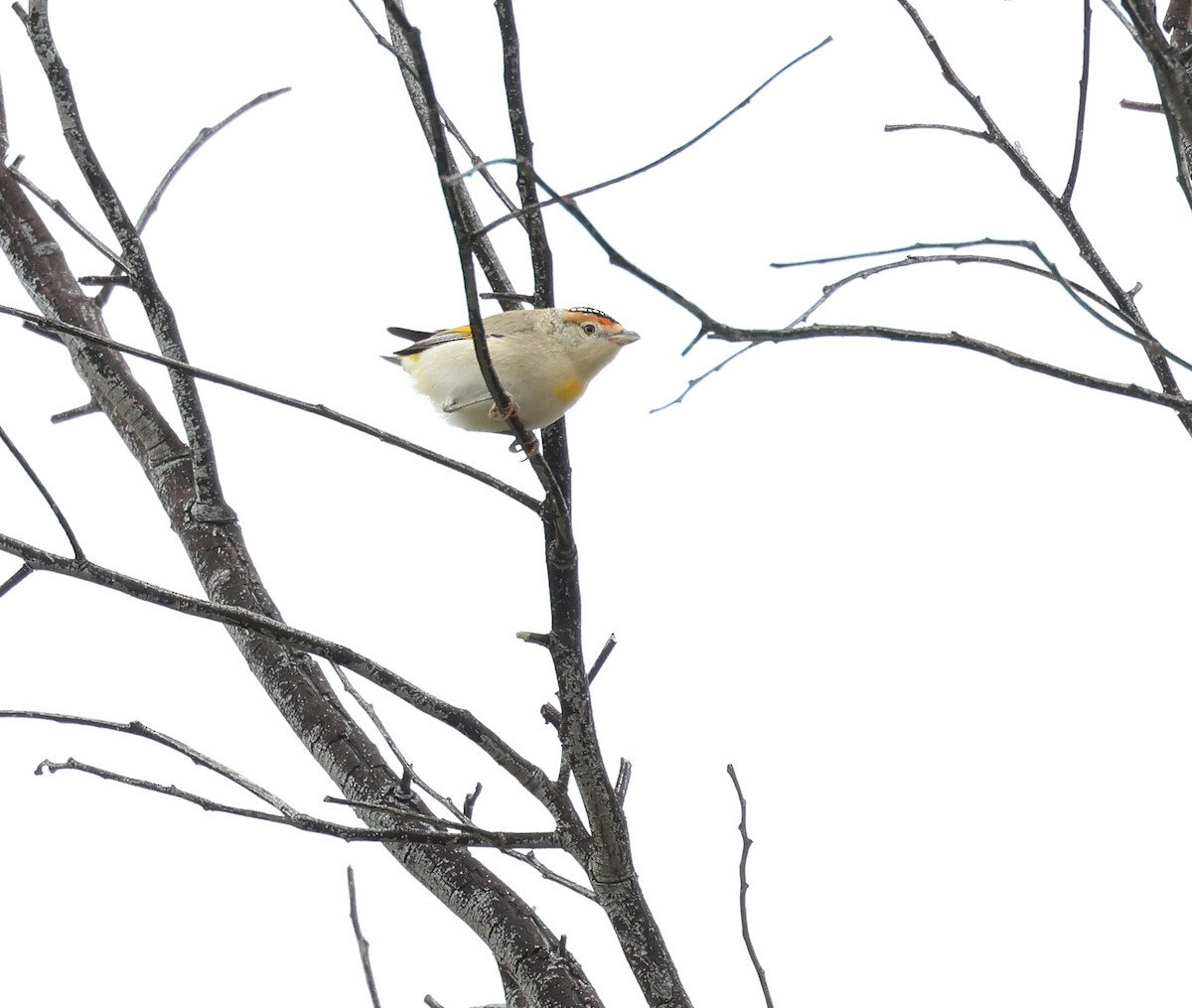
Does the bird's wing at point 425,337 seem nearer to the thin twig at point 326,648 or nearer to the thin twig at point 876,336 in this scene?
the thin twig at point 326,648

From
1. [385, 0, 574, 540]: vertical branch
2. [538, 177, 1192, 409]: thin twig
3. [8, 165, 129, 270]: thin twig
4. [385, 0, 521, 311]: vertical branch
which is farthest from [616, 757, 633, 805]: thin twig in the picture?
[8, 165, 129, 270]: thin twig

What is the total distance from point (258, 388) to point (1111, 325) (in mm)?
819

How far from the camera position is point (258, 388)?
52.9 inches

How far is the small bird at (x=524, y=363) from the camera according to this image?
7.43 feet

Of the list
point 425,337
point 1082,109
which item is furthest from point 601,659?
point 425,337

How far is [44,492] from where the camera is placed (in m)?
1.48

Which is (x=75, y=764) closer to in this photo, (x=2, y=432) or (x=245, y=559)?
(x=2, y=432)

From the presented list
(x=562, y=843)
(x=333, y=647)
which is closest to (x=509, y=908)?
(x=562, y=843)

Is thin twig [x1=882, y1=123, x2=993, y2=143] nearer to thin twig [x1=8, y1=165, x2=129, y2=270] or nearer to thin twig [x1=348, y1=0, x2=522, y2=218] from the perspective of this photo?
thin twig [x1=348, y1=0, x2=522, y2=218]

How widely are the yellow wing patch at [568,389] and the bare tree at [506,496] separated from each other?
0.18m

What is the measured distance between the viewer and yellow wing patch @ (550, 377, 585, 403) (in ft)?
7.49

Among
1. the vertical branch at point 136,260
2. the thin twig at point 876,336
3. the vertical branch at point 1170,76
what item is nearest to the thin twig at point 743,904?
the thin twig at point 876,336

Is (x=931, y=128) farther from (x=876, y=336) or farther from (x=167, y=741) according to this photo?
(x=167, y=741)

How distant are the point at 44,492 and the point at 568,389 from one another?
104cm
